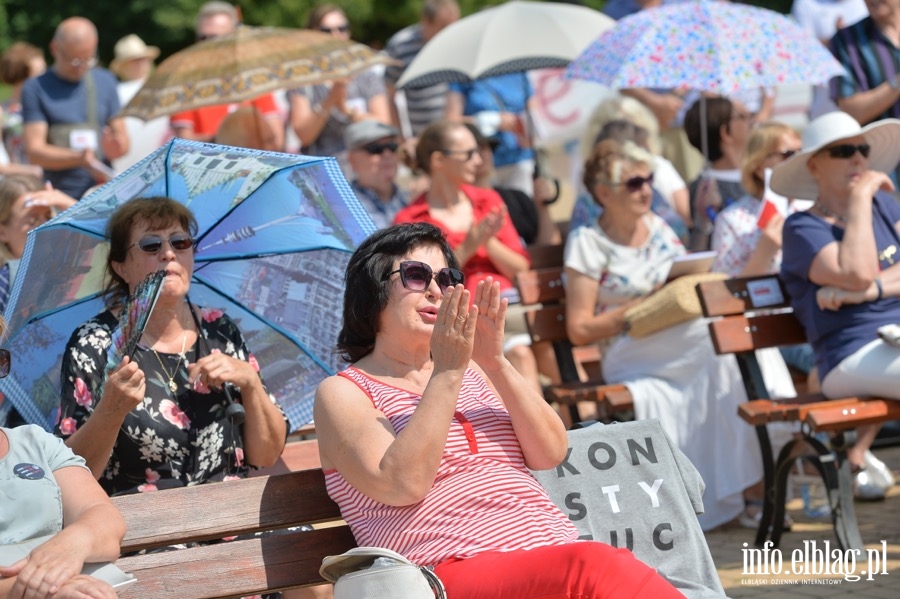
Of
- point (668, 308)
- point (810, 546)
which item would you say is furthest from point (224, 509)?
point (668, 308)

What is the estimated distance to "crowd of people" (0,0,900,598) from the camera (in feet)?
11.8

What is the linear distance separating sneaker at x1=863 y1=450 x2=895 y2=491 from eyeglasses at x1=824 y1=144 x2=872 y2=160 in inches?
58.9

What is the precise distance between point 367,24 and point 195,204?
21955 millimetres

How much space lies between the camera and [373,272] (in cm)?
400

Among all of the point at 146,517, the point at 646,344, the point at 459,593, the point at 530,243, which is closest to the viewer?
the point at 459,593

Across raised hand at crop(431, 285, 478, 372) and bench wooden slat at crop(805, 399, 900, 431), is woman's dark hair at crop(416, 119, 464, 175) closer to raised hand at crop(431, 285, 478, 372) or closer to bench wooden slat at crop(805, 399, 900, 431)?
bench wooden slat at crop(805, 399, 900, 431)

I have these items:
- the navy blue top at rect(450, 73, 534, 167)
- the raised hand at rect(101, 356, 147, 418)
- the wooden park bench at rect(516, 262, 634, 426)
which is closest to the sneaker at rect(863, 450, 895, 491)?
the wooden park bench at rect(516, 262, 634, 426)

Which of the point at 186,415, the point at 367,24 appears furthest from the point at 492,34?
the point at 367,24

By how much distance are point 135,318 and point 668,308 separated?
3.51 meters

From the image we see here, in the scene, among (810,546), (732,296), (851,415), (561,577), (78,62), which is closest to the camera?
(561,577)

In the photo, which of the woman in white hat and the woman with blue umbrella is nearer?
the woman with blue umbrella

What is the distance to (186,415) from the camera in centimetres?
438

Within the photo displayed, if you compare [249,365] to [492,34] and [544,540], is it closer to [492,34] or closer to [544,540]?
[544,540]

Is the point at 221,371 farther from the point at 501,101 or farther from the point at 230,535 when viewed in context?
the point at 501,101
